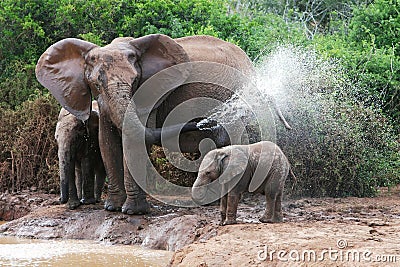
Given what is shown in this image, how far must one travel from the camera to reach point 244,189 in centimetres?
868

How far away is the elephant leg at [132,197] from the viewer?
32.1 ft

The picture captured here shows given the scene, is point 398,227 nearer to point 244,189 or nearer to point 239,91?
point 244,189

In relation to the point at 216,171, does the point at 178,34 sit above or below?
above

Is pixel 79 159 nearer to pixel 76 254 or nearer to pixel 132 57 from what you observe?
pixel 132 57

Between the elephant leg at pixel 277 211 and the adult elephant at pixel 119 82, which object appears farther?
the adult elephant at pixel 119 82

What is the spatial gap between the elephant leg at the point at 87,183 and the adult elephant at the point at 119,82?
2.27 feet

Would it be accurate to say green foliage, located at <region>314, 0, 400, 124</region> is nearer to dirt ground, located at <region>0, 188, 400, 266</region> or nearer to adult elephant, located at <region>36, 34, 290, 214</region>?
dirt ground, located at <region>0, 188, 400, 266</region>

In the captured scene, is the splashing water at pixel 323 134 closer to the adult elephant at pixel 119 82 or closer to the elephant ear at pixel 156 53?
the adult elephant at pixel 119 82

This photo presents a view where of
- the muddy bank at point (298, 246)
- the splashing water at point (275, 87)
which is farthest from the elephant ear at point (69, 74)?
the muddy bank at point (298, 246)

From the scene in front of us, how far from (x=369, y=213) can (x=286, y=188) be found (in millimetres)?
2104

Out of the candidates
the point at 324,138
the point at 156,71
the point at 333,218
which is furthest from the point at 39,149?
the point at 333,218

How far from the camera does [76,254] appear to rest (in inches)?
332

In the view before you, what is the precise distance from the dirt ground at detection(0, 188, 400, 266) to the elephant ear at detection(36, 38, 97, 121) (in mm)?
1479

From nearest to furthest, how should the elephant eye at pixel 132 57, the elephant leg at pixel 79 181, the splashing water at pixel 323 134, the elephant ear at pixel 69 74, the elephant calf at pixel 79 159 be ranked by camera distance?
the elephant eye at pixel 132 57 < the elephant ear at pixel 69 74 < the elephant calf at pixel 79 159 < the elephant leg at pixel 79 181 < the splashing water at pixel 323 134
